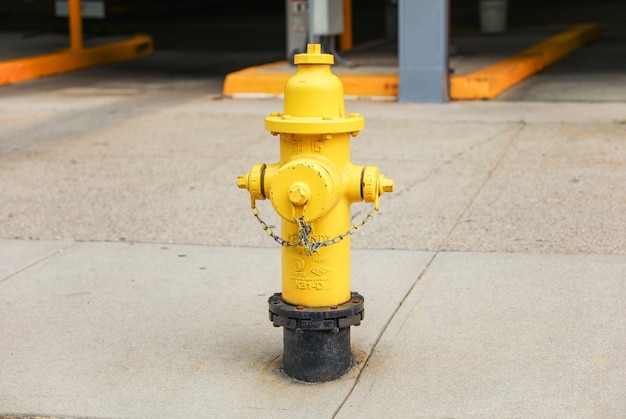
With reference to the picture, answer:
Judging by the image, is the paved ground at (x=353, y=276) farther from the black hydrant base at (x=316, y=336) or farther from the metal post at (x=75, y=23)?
the metal post at (x=75, y=23)

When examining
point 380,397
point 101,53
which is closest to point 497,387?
point 380,397

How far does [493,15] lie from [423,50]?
886cm

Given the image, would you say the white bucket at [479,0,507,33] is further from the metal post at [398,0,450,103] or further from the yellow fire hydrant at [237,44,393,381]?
the yellow fire hydrant at [237,44,393,381]

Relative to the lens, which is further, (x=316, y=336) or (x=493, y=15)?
(x=493, y=15)

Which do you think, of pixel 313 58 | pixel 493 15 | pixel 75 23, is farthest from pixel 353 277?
pixel 493 15

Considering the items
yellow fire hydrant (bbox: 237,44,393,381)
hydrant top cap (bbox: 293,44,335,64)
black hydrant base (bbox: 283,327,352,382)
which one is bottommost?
black hydrant base (bbox: 283,327,352,382)

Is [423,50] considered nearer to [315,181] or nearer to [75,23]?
[75,23]

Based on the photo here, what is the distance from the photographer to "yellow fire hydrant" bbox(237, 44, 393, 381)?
3.47 meters

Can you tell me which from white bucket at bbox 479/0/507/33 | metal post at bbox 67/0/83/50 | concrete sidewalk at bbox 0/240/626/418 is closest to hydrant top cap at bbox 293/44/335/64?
concrete sidewalk at bbox 0/240/626/418

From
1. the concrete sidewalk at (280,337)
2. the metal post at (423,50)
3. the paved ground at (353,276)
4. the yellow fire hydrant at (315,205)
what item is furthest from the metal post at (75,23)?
the yellow fire hydrant at (315,205)

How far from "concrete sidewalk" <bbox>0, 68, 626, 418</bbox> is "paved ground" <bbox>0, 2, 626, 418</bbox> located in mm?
14

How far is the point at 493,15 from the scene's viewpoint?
19219mm

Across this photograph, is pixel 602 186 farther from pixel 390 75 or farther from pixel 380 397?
pixel 390 75

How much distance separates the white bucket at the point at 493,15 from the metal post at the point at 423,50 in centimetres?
865
